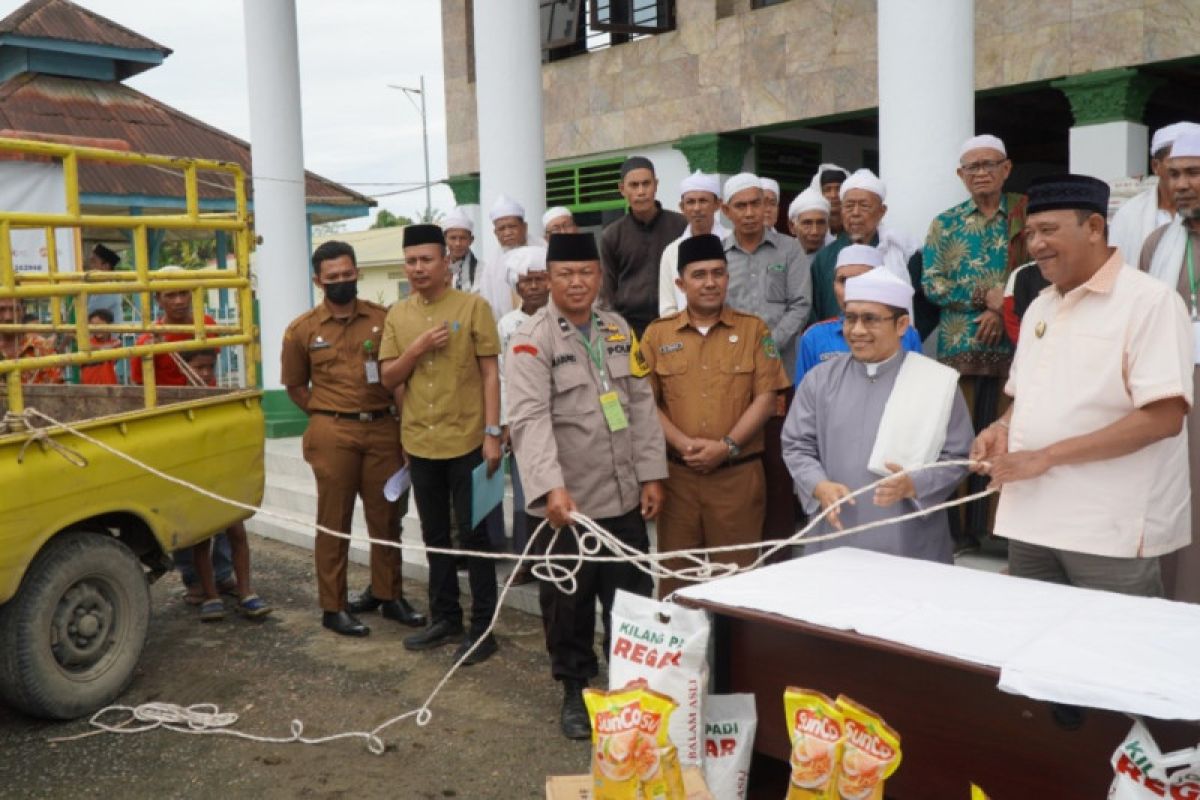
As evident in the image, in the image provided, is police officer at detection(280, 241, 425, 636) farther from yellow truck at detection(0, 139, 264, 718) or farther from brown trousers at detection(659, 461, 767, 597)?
brown trousers at detection(659, 461, 767, 597)

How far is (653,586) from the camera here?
4766 millimetres

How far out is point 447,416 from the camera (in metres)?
5.20

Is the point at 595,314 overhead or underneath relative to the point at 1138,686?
overhead

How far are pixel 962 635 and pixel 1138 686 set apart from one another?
0.41 metres

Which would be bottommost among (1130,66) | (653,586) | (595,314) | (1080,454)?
(653,586)

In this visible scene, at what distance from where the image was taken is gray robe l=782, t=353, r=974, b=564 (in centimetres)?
351

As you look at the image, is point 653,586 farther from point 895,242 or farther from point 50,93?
point 50,93

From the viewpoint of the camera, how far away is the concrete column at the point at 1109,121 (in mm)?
8156

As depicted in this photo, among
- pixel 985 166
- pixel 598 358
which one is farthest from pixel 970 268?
pixel 598 358

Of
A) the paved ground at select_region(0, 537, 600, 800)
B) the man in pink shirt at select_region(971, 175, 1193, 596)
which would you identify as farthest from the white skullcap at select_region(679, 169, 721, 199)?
the man in pink shirt at select_region(971, 175, 1193, 596)

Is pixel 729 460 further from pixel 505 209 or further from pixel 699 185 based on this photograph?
pixel 505 209

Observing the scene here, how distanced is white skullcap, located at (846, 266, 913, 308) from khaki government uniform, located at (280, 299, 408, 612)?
2839mm

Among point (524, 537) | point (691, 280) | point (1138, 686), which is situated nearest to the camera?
point (1138, 686)

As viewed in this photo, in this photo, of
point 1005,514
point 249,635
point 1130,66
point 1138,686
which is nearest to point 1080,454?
point 1005,514
